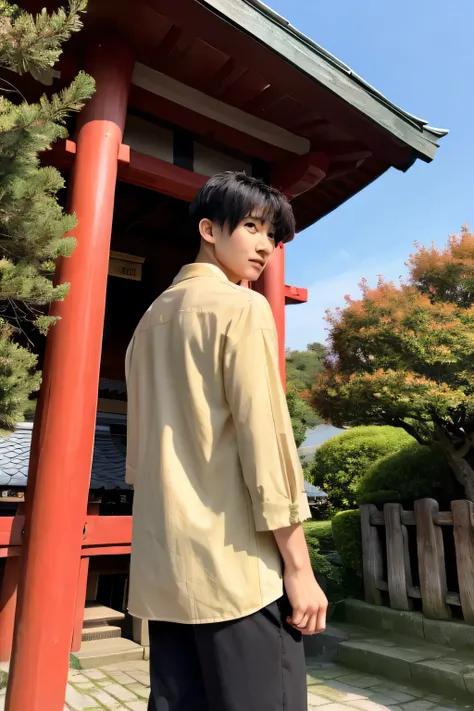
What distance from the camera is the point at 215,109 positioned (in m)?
4.70

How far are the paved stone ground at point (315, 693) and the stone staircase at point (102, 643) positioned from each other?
0.09 m

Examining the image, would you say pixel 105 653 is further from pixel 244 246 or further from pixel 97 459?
pixel 244 246

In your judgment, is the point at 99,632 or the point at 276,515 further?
the point at 99,632

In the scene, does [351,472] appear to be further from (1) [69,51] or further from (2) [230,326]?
(2) [230,326]

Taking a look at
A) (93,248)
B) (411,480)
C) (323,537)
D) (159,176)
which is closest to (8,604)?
(93,248)

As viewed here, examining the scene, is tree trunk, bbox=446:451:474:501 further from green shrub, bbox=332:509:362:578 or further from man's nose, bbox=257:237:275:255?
man's nose, bbox=257:237:275:255

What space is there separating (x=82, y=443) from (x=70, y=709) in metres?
1.68

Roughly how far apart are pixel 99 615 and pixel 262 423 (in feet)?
15.0

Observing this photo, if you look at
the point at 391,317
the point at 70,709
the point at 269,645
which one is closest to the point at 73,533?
the point at 70,709

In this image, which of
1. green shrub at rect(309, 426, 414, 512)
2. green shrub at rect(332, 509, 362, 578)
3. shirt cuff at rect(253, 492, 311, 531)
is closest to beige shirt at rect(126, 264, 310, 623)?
shirt cuff at rect(253, 492, 311, 531)

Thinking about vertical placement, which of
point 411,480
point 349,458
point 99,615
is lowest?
point 99,615

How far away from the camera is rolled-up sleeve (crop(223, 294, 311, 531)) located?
112cm

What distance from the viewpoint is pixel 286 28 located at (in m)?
3.82

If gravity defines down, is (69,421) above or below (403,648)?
above
